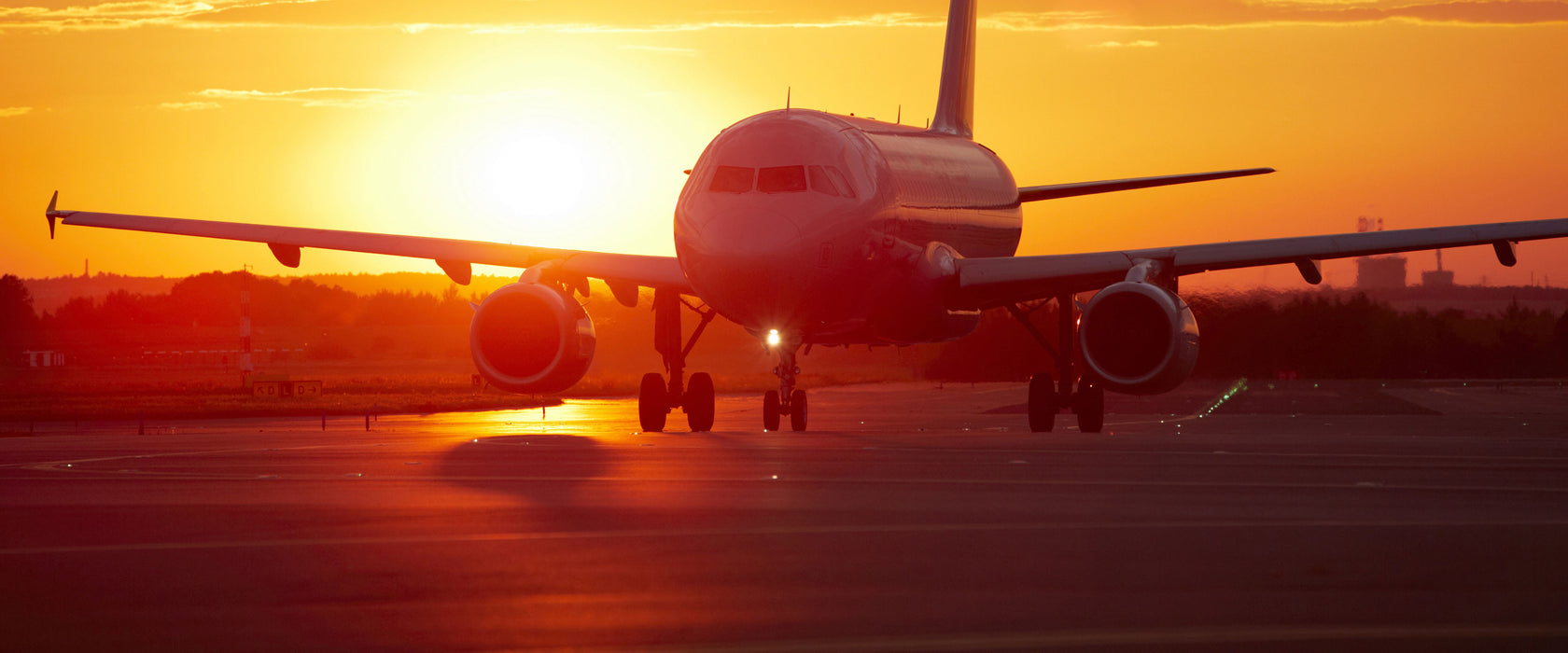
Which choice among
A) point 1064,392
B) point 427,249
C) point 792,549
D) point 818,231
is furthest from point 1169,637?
point 427,249

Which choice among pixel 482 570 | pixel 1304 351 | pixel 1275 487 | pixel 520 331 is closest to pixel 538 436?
pixel 520 331

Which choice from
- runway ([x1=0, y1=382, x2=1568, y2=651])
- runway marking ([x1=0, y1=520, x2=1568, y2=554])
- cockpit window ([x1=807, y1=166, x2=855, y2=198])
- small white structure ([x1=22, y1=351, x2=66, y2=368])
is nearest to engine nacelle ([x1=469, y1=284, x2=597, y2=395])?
cockpit window ([x1=807, y1=166, x2=855, y2=198])

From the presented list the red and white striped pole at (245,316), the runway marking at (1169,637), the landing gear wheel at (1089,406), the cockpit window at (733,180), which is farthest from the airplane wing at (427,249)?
the red and white striped pole at (245,316)

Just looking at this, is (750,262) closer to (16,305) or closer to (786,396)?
(786,396)

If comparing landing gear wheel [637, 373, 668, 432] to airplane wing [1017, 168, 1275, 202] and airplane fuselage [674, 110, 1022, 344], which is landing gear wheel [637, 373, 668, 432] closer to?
airplane fuselage [674, 110, 1022, 344]

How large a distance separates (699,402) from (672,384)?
1.72ft

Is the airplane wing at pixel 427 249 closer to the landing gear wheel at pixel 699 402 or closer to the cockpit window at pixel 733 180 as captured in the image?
the landing gear wheel at pixel 699 402

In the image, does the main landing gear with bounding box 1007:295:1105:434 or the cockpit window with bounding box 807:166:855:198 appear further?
the main landing gear with bounding box 1007:295:1105:434

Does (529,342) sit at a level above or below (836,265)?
below

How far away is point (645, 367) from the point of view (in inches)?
4993

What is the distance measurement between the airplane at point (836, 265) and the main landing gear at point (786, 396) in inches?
1.7

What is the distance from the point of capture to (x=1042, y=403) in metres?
27.4

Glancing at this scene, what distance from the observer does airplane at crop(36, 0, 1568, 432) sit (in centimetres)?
2258

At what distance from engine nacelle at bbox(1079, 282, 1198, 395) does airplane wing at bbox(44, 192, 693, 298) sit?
6.58m
